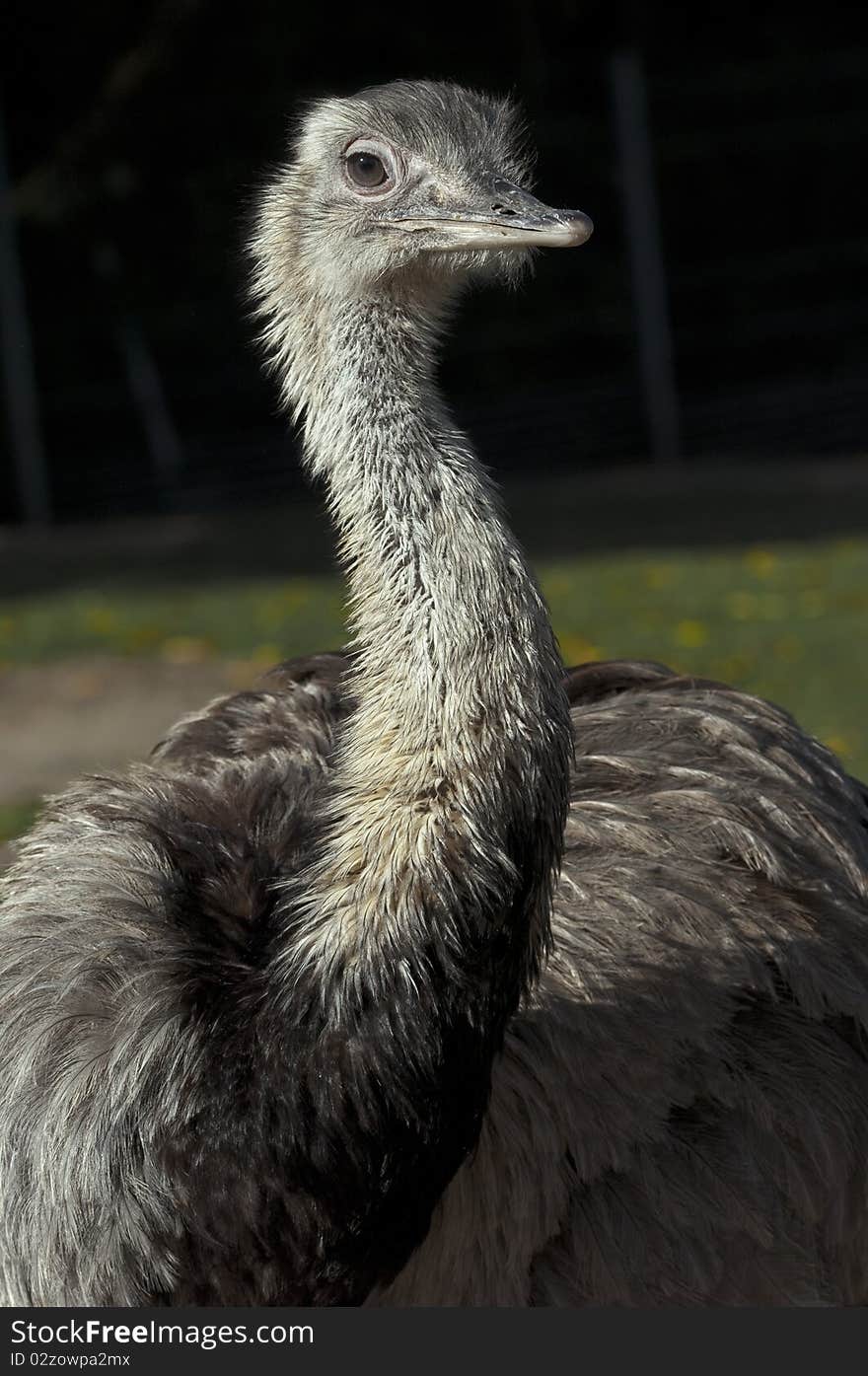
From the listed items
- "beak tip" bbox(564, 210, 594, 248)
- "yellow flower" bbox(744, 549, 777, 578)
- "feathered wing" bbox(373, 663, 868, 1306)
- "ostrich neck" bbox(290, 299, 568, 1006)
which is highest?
"beak tip" bbox(564, 210, 594, 248)

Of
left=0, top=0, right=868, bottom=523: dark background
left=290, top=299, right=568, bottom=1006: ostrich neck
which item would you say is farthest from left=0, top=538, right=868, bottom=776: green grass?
left=290, top=299, right=568, bottom=1006: ostrich neck

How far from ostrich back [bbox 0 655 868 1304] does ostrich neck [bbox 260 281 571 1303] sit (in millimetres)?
133

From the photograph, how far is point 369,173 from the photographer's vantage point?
9.81 ft

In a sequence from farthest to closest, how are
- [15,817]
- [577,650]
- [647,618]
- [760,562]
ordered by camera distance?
1. [760,562]
2. [647,618]
3. [577,650]
4. [15,817]

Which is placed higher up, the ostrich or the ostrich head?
the ostrich head

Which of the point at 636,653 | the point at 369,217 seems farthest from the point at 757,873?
the point at 636,653

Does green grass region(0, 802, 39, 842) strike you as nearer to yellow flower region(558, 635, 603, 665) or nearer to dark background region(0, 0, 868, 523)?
yellow flower region(558, 635, 603, 665)

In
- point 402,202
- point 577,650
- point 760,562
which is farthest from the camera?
point 760,562

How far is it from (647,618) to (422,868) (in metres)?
5.68

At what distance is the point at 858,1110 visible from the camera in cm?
331

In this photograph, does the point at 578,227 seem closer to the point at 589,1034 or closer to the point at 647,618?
the point at 589,1034

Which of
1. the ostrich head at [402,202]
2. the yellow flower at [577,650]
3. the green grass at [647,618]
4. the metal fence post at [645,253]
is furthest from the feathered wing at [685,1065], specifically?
the metal fence post at [645,253]

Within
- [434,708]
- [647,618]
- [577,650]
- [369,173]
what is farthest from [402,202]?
[647,618]

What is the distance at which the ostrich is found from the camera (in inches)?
106
